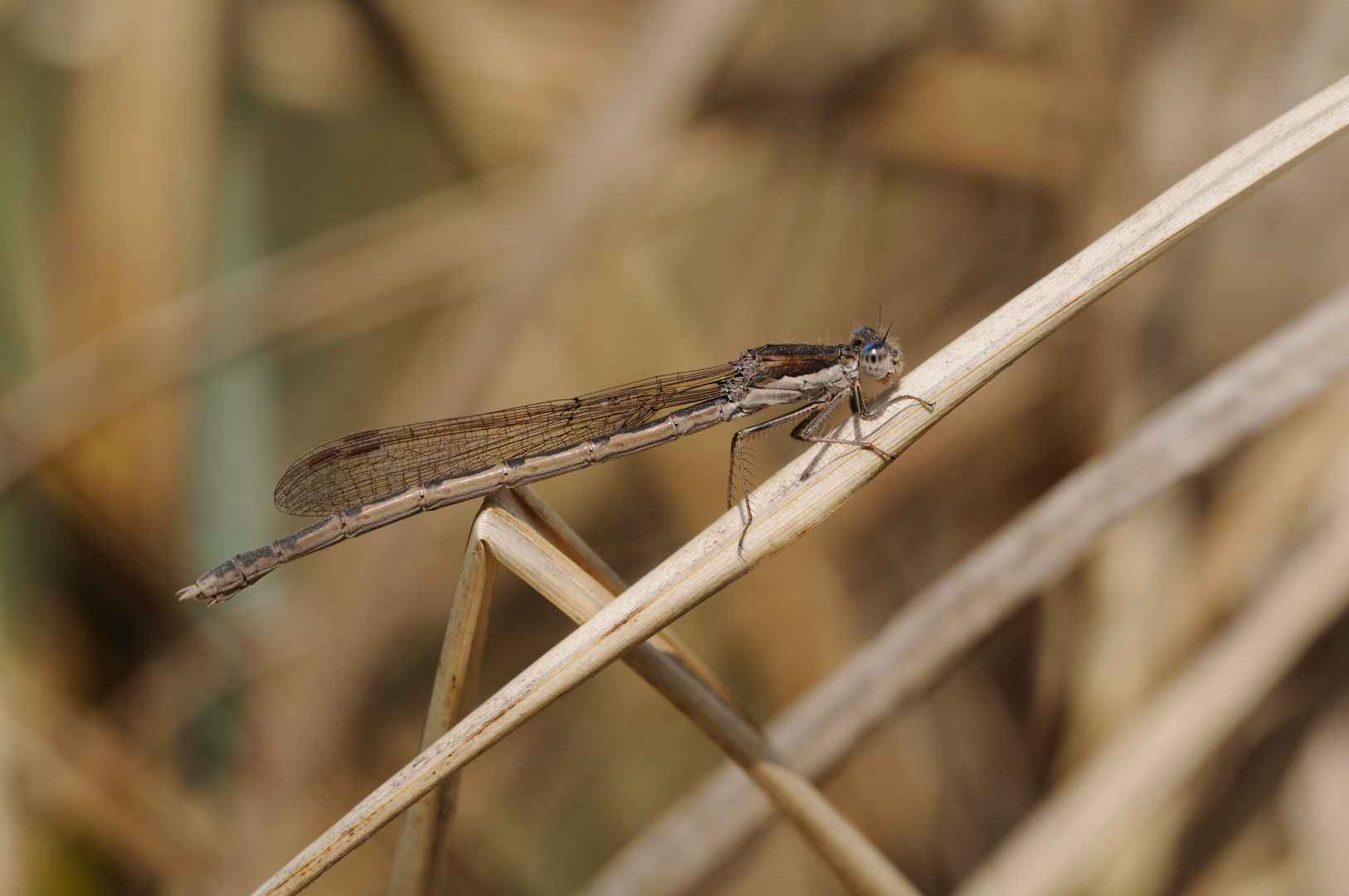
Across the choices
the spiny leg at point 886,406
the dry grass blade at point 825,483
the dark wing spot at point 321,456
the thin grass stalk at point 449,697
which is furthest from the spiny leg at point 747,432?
the dark wing spot at point 321,456

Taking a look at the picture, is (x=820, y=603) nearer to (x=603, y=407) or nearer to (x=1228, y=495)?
(x=603, y=407)

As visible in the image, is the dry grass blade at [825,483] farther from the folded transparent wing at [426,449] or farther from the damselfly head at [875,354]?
the folded transparent wing at [426,449]

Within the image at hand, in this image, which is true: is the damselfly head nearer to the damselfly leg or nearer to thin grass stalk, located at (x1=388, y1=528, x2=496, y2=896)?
the damselfly leg

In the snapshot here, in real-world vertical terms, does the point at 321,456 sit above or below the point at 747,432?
above

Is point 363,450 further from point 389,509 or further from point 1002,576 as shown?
point 1002,576

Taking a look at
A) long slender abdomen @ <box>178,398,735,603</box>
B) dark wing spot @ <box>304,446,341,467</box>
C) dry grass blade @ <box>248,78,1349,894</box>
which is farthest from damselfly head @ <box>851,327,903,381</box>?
dark wing spot @ <box>304,446,341,467</box>

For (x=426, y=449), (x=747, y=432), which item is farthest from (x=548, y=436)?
(x=747, y=432)

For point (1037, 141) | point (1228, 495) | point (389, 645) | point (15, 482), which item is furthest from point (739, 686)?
point (15, 482)
